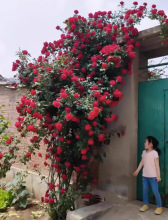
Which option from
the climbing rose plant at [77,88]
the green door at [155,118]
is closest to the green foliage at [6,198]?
the climbing rose plant at [77,88]

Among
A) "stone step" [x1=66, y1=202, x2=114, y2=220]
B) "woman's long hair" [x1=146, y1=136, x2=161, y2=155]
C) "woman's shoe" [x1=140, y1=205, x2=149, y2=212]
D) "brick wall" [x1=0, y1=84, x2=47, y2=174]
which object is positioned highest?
"brick wall" [x1=0, y1=84, x2=47, y2=174]

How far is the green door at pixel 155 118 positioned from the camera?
4.10m

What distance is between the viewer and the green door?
410cm

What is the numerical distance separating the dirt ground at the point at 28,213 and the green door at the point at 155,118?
2071mm

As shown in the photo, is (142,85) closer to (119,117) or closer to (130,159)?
(119,117)

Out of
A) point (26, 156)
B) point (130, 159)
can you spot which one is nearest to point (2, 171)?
point (26, 156)

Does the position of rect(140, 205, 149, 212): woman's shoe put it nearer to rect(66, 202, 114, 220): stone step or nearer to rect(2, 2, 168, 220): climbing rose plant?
rect(66, 202, 114, 220): stone step

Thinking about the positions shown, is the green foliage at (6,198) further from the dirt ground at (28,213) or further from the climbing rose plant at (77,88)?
the climbing rose plant at (77,88)

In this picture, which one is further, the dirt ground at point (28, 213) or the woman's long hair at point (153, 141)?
the dirt ground at point (28, 213)

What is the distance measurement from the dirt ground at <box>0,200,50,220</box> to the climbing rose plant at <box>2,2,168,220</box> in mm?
603

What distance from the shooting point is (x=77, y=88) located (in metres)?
3.91

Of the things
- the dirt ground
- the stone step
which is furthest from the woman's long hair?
the dirt ground

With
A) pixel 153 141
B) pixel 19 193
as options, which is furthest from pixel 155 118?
pixel 19 193

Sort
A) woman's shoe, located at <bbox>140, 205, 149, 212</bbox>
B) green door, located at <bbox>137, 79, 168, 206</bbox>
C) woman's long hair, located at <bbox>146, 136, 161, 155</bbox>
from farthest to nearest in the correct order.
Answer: green door, located at <bbox>137, 79, 168, 206</bbox>
woman's long hair, located at <bbox>146, 136, 161, 155</bbox>
woman's shoe, located at <bbox>140, 205, 149, 212</bbox>
